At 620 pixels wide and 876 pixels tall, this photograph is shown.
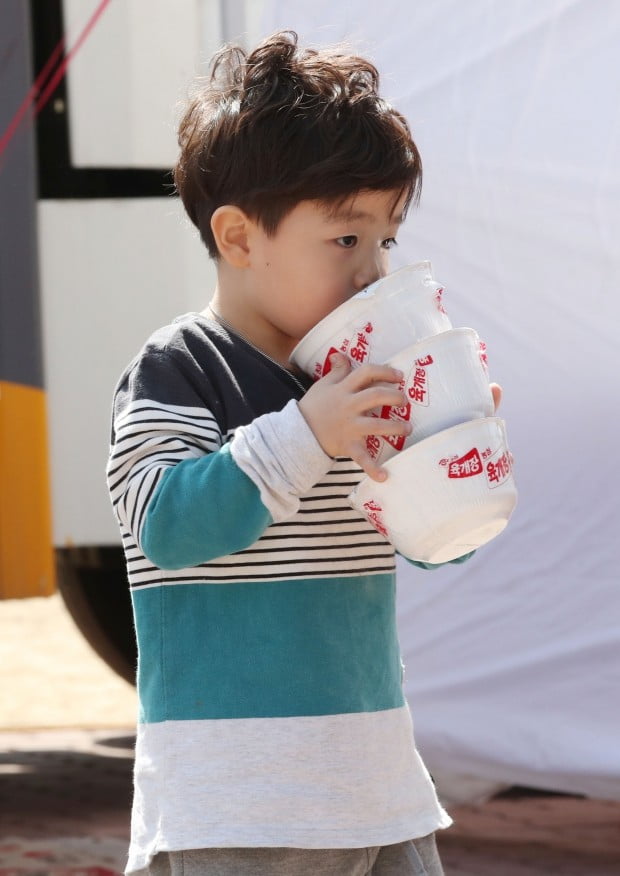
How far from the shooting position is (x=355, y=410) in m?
1.06

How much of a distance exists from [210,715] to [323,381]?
1.00ft

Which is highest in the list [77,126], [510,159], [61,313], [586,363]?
[77,126]

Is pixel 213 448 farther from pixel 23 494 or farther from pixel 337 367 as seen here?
pixel 23 494

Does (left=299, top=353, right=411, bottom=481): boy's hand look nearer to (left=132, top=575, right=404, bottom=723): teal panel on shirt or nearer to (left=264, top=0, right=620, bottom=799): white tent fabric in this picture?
(left=132, top=575, right=404, bottom=723): teal panel on shirt

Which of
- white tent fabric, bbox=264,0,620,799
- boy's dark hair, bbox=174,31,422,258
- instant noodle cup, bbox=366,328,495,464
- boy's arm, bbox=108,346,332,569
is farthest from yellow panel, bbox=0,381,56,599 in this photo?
instant noodle cup, bbox=366,328,495,464

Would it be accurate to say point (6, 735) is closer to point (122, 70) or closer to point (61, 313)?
point (61, 313)

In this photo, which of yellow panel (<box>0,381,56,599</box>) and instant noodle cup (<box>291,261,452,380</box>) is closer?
instant noodle cup (<box>291,261,452,380</box>)

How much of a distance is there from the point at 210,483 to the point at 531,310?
1.22m

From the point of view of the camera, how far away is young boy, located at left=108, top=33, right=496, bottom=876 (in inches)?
43.6

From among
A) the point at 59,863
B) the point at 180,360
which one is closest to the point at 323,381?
the point at 180,360

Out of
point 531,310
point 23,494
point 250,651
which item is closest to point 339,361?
point 250,651

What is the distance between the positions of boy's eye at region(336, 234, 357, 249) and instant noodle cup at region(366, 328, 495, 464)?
0.51 ft

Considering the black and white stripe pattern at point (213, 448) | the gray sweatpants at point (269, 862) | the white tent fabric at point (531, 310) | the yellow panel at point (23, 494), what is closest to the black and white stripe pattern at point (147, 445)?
the black and white stripe pattern at point (213, 448)

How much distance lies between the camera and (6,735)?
4078 mm
